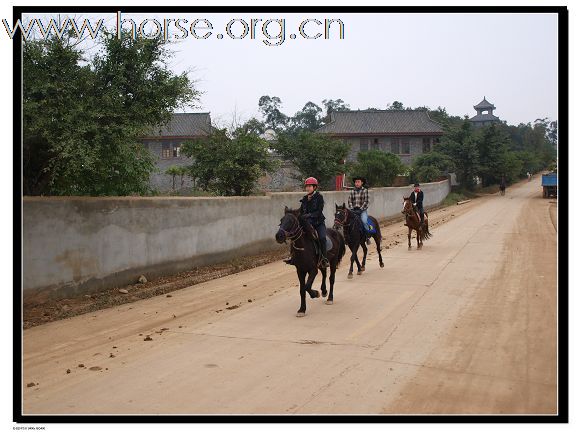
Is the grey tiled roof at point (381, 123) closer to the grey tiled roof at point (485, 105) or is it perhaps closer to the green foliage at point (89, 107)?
the green foliage at point (89, 107)

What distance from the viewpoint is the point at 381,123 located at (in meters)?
66.9

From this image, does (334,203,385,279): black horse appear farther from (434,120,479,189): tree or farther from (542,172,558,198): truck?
(434,120,479,189): tree

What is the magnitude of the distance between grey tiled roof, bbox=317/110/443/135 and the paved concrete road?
5527 centimetres

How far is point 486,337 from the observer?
7344 mm

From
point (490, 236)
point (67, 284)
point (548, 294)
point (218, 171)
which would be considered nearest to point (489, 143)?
point (490, 236)

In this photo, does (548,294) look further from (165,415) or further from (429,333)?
(165,415)

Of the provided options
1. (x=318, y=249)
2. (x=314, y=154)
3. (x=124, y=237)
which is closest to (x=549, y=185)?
(x=314, y=154)

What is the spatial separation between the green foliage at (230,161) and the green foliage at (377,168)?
2334 cm

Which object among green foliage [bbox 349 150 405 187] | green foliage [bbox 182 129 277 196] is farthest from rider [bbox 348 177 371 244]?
green foliage [bbox 349 150 405 187]

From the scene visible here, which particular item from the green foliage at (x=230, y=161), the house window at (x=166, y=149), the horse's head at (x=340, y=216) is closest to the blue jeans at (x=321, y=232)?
the horse's head at (x=340, y=216)

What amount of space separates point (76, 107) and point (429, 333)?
6.90 m

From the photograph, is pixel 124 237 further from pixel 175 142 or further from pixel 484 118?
pixel 484 118

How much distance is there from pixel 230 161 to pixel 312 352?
42.0 feet

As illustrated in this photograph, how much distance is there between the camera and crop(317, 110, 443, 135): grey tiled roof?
214ft
